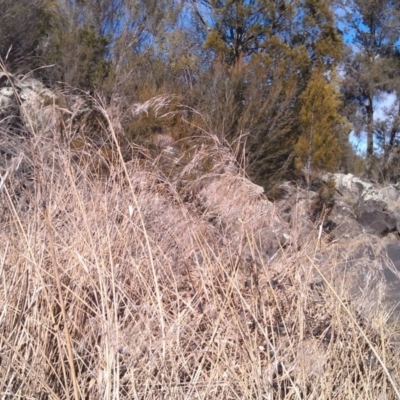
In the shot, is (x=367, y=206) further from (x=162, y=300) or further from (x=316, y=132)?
(x=162, y=300)

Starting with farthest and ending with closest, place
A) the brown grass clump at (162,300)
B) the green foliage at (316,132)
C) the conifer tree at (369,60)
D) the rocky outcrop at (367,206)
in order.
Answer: the conifer tree at (369,60) → the rocky outcrop at (367,206) → the green foliage at (316,132) → the brown grass clump at (162,300)

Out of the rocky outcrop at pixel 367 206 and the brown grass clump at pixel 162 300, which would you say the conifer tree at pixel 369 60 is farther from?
the brown grass clump at pixel 162 300

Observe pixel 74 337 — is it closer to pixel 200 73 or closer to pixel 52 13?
pixel 200 73

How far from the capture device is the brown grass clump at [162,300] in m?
1.59

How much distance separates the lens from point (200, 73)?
10703mm

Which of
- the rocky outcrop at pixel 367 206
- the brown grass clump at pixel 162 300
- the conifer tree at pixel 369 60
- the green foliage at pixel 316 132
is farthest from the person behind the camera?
the conifer tree at pixel 369 60

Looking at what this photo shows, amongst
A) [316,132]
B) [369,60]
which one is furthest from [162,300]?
[369,60]

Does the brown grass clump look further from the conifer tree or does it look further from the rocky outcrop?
the conifer tree

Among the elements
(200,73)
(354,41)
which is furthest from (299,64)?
(354,41)

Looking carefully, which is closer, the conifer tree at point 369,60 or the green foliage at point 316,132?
the green foliage at point 316,132

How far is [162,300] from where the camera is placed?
6.28 ft

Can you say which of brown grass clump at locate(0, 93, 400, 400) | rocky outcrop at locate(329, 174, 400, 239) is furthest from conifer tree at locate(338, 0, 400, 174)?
brown grass clump at locate(0, 93, 400, 400)

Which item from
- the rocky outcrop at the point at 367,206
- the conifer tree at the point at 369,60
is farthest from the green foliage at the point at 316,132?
the conifer tree at the point at 369,60

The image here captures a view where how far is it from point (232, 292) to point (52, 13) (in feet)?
38.1
